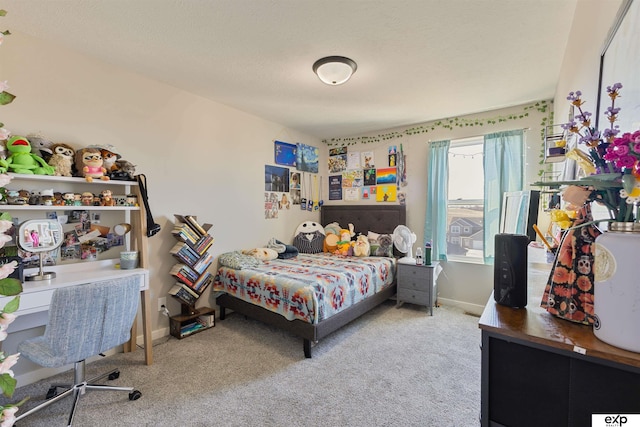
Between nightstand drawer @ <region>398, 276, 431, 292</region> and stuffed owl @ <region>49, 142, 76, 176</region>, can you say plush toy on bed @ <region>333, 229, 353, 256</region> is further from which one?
stuffed owl @ <region>49, 142, 76, 176</region>

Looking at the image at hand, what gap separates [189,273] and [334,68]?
7.72 ft

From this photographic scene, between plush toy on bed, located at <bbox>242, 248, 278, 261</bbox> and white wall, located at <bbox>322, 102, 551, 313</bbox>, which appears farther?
plush toy on bed, located at <bbox>242, 248, 278, 261</bbox>

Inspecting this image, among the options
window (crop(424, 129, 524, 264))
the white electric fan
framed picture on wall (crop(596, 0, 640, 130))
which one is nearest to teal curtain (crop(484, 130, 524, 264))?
window (crop(424, 129, 524, 264))

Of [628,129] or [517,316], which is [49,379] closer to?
[517,316]

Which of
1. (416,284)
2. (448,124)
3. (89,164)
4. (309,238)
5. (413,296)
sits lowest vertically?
(413,296)

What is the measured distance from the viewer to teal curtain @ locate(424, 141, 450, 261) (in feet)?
12.0

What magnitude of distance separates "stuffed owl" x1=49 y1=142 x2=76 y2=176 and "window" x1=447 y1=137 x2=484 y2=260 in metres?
4.00

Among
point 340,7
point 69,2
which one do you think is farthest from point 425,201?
point 69,2

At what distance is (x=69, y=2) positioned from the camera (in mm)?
1684

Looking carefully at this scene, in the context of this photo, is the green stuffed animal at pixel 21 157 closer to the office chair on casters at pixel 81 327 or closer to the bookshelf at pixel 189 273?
the office chair on casters at pixel 81 327

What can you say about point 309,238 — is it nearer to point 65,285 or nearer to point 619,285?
point 65,285

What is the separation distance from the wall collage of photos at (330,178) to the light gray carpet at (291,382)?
1.84 m

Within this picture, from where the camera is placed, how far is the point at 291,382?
206 centimetres

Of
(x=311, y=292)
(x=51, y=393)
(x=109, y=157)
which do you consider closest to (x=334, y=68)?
(x=311, y=292)
